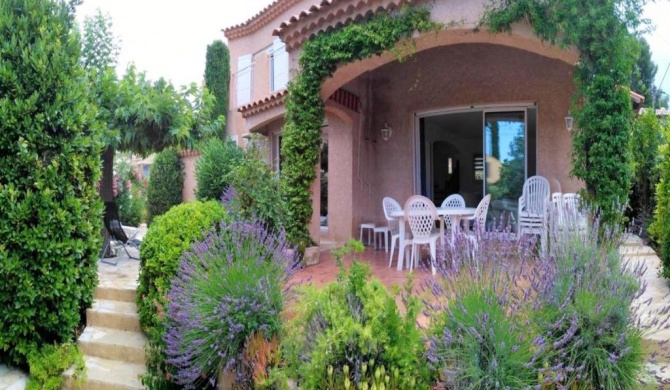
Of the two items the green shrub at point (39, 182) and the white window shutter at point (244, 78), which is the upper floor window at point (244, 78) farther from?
the green shrub at point (39, 182)

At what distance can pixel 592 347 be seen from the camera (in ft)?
8.19

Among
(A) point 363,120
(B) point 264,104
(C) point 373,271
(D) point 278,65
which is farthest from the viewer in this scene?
(D) point 278,65

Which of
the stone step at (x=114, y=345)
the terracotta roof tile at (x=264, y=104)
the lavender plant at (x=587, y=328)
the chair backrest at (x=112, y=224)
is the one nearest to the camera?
the lavender plant at (x=587, y=328)

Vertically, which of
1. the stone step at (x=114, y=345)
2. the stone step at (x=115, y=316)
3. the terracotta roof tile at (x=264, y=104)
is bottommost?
the stone step at (x=114, y=345)

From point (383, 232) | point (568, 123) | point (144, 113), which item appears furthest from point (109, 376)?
point (568, 123)

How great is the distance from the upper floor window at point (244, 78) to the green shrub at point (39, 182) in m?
11.1

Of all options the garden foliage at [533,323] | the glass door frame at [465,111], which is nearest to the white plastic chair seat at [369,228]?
the glass door frame at [465,111]

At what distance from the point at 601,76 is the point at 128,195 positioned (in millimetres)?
14340

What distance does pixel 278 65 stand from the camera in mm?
13656

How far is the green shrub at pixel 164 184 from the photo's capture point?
15453mm

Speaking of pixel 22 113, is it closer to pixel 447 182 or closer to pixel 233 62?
pixel 447 182

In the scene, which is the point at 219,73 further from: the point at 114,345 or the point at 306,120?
the point at 114,345

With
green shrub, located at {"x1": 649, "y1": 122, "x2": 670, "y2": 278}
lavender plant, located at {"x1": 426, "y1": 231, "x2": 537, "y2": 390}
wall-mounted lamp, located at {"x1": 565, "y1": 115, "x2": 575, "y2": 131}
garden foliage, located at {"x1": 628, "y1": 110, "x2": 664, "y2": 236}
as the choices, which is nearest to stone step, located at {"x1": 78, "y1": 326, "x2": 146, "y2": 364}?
lavender plant, located at {"x1": 426, "y1": 231, "x2": 537, "y2": 390}

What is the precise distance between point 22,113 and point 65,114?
0.34 metres
